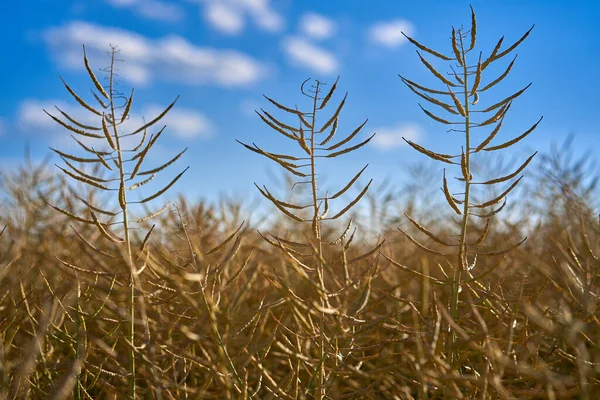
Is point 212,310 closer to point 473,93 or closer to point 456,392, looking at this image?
point 456,392

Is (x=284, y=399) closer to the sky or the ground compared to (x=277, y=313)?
closer to the ground

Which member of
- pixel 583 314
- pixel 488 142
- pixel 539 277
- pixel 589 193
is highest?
pixel 589 193

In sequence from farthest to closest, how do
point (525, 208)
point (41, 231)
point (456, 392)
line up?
point (525, 208) < point (41, 231) < point (456, 392)

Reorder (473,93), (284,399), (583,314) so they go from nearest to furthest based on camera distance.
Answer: (284,399), (473,93), (583,314)

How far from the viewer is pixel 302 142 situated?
1.19 meters

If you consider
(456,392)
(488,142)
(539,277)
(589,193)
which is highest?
(589,193)

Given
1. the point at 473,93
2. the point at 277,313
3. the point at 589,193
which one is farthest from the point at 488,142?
the point at 589,193

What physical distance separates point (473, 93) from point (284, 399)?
74 cm

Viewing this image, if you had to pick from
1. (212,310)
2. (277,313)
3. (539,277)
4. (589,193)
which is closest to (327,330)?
(212,310)

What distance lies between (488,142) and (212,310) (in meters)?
0.64

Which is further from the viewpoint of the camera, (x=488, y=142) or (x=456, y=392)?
(x=488, y=142)

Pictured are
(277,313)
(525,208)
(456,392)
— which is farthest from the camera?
(525,208)

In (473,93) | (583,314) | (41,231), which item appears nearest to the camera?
(473,93)

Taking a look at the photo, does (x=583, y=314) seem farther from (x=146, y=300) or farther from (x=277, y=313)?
(x=277, y=313)
